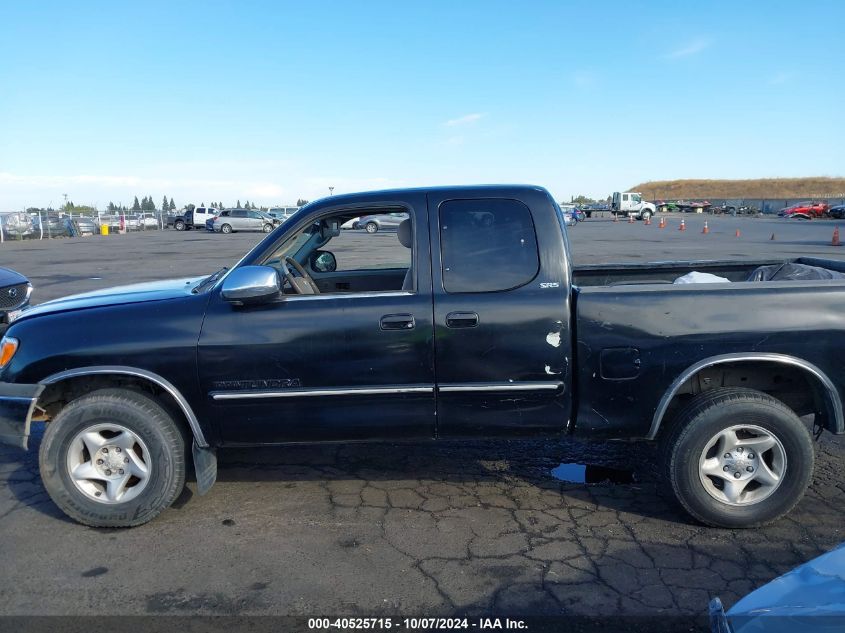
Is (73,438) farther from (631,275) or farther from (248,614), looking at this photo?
(631,275)

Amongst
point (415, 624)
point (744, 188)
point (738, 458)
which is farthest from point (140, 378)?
point (744, 188)

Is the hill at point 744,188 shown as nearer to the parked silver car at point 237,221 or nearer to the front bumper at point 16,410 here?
the parked silver car at point 237,221

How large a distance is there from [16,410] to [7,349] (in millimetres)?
362

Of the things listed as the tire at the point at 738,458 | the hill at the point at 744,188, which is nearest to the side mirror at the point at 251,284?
the tire at the point at 738,458

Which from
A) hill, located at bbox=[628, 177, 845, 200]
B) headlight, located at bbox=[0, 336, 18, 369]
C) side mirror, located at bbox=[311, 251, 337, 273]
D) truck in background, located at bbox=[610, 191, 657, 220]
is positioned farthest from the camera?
hill, located at bbox=[628, 177, 845, 200]

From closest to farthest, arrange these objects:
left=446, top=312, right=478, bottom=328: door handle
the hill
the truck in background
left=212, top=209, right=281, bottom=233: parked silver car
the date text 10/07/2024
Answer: the date text 10/07/2024
left=446, top=312, right=478, bottom=328: door handle
left=212, top=209, right=281, bottom=233: parked silver car
the truck in background
the hill

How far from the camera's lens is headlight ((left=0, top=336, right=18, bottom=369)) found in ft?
12.7

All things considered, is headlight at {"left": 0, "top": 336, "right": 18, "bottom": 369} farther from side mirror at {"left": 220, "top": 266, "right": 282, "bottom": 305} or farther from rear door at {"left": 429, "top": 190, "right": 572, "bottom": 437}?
rear door at {"left": 429, "top": 190, "right": 572, "bottom": 437}

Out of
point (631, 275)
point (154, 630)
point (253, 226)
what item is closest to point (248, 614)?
point (154, 630)

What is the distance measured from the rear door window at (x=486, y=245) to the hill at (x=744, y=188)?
127566 millimetres

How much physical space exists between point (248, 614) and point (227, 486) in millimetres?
1537

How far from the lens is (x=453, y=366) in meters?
3.73

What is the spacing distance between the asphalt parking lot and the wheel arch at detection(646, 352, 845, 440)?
61cm

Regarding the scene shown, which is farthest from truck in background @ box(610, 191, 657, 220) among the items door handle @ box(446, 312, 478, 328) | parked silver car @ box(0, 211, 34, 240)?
door handle @ box(446, 312, 478, 328)
